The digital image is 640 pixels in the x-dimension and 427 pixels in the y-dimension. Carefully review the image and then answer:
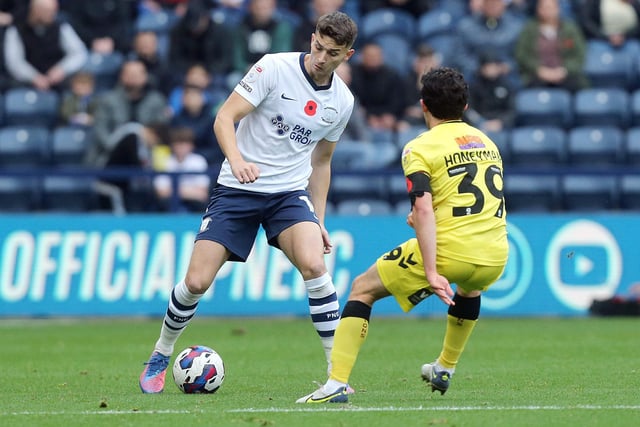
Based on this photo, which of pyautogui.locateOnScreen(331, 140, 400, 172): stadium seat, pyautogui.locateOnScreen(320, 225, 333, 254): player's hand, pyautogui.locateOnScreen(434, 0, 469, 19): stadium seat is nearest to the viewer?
pyautogui.locateOnScreen(320, 225, 333, 254): player's hand

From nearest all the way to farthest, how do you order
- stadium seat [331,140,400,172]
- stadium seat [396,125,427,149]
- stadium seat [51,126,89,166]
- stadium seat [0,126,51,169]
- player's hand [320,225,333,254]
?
player's hand [320,225,333,254]
stadium seat [331,140,400,172]
stadium seat [396,125,427,149]
stadium seat [51,126,89,166]
stadium seat [0,126,51,169]

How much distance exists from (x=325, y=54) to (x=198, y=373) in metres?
2.09

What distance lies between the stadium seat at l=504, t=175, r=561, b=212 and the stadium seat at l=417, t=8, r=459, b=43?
148 inches

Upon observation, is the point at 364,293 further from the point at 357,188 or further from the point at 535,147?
the point at 535,147

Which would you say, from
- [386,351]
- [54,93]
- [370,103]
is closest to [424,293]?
[386,351]

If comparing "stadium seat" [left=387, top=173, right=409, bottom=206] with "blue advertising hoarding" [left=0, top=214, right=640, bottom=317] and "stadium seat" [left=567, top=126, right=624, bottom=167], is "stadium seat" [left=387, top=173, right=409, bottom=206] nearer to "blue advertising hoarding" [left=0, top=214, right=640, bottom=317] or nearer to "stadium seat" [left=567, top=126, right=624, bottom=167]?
"blue advertising hoarding" [left=0, top=214, right=640, bottom=317]

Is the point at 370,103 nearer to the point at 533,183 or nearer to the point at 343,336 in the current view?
the point at 533,183

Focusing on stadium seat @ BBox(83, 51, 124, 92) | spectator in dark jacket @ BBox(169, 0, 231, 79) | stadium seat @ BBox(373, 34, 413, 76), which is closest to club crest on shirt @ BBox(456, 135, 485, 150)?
spectator in dark jacket @ BBox(169, 0, 231, 79)

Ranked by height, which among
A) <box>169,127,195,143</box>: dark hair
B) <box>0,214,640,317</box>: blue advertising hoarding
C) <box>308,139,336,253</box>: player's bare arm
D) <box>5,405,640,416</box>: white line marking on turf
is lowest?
<box>0,214,640,317</box>: blue advertising hoarding

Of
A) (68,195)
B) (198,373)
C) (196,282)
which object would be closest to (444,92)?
(196,282)

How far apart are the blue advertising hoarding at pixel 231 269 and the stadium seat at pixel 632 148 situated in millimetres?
2054

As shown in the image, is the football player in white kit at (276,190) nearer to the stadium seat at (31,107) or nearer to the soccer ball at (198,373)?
the soccer ball at (198,373)

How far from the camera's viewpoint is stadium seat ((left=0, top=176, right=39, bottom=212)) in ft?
50.5

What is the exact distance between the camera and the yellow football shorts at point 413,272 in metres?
7.00
